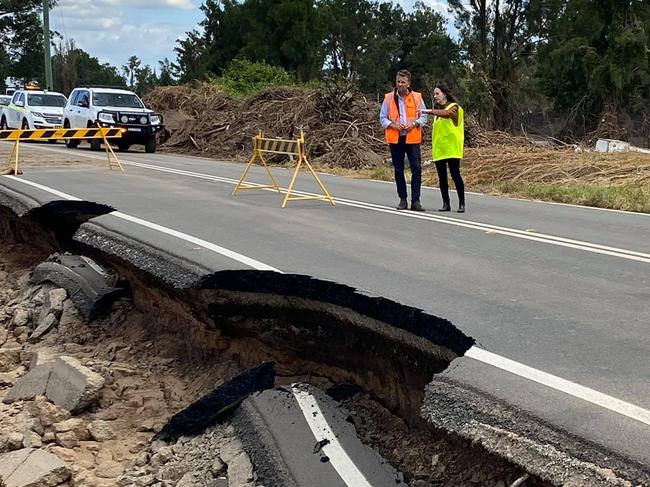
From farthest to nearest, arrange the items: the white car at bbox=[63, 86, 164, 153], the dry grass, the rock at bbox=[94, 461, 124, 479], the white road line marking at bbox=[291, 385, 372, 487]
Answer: the white car at bbox=[63, 86, 164, 153]
the dry grass
the rock at bbox=[94, 461, 124, 479]
the white road line marking at bbox=[291, 385, 372, 487]

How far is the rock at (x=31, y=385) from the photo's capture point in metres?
5.12

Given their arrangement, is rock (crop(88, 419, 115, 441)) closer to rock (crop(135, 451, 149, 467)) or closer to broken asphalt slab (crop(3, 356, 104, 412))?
broken asphalt slab (crop(3, 356, 104, 412))

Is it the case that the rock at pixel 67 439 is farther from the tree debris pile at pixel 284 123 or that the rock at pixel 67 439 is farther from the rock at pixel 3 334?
the tree debris pile at pixel 284 123

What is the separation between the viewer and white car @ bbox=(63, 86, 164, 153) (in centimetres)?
2270

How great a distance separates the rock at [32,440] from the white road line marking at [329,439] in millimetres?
1589

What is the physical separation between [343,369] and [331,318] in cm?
38

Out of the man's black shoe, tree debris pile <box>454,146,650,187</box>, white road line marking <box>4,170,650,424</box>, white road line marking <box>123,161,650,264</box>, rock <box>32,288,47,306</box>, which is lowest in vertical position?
rock <box>32,288,47,306</box>

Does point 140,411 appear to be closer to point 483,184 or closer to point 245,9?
point 483,184

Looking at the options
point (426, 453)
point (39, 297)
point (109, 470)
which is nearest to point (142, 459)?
point (109, 470)

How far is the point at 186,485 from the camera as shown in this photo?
12.3 feet

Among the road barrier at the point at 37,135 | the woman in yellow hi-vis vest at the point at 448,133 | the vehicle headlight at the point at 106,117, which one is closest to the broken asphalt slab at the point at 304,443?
the woman in yellow hi-vis vest at the point at 448,133

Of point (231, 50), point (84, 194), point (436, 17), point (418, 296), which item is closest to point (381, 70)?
point (436, 17)

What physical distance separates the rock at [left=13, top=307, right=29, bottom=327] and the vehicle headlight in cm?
1668

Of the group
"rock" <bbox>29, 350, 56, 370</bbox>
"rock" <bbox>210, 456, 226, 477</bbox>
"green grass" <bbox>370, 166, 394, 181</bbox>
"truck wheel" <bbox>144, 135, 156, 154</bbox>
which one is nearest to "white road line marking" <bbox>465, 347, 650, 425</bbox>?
"rock" <bbox>210, 456, 226, 477</bbox>
